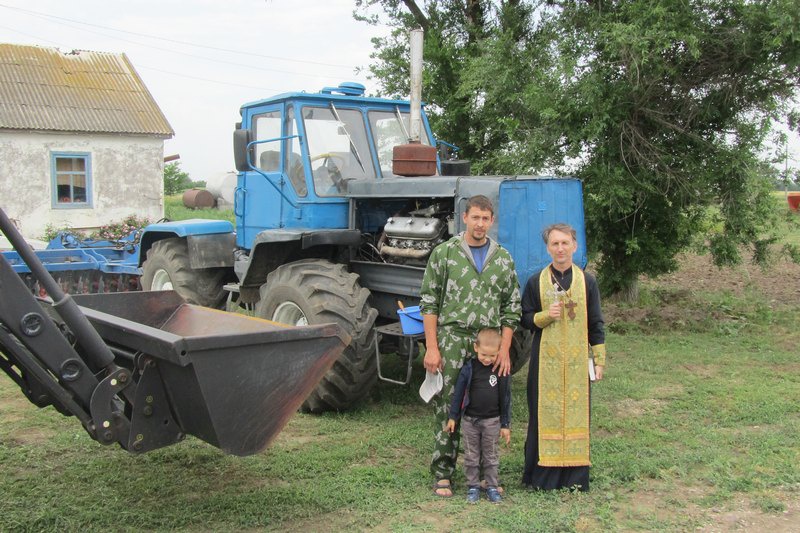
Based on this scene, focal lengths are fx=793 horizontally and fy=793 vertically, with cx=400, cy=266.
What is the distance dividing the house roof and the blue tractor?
12.4m

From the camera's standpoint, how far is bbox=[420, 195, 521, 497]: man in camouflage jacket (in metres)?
4.62

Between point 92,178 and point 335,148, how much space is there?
14.1 metres

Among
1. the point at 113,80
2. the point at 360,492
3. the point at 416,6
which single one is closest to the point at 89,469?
the point at 360,492

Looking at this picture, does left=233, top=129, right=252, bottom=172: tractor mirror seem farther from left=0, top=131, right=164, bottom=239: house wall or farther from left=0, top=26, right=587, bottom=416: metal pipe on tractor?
left=0, top=131, right=164, bottom=239: house wall

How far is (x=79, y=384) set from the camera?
3635mm

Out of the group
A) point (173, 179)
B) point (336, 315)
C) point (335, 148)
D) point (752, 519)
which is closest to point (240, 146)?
point (335, 148)

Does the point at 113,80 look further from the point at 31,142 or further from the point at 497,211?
the point at 497,211

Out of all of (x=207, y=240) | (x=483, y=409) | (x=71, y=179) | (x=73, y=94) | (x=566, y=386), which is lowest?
(x=483, y=409)

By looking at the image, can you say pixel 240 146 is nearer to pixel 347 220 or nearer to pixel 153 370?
pixel 347 220

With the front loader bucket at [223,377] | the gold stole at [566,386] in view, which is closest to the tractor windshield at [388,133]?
the gold stole at [566,386]

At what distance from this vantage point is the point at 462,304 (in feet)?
15.2

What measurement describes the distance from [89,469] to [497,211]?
3242 mm

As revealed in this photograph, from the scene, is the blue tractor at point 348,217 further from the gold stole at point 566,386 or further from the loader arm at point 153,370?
the loader arm at point 153,370

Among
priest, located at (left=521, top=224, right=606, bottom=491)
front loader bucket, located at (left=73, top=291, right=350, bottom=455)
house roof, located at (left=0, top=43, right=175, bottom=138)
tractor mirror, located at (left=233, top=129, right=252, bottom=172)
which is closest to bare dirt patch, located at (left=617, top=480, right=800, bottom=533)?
priest, located at (left=521, top=224, right=606, bottom=491)
